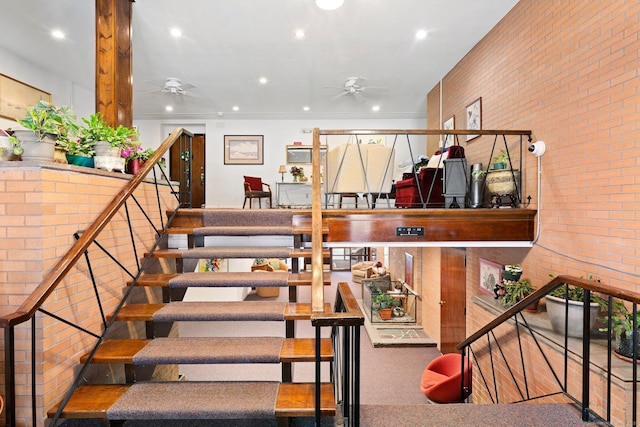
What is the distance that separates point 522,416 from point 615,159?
6.34ft

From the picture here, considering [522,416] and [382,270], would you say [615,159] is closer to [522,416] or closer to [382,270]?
[522,416]

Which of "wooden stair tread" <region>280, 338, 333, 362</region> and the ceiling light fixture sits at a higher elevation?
the ceiling light fixture

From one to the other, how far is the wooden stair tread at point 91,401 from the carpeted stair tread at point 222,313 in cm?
49

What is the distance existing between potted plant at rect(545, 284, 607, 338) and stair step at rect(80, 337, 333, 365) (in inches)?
68.1

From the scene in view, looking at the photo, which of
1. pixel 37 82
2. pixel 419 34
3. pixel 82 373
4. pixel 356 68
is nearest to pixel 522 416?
pixel 82 373

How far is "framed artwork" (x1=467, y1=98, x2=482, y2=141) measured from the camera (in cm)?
484

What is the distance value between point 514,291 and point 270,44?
422 cm

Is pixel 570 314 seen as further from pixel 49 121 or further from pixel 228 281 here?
pixel 49 121

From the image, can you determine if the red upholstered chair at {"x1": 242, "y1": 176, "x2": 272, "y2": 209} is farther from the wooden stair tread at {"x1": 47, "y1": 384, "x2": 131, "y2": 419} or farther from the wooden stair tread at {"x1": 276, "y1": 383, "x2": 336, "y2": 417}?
the wooden stair tread at {"x1": 276, "y1": 383, "x2": 336, "y2": 417}

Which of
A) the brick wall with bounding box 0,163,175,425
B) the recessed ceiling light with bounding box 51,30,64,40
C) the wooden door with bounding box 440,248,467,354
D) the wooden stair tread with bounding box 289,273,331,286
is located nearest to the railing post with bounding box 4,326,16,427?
the brick wall with bounding box 0,163,175,425

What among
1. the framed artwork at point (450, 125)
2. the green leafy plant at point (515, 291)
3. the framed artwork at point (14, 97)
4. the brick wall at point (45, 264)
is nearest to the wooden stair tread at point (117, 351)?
the brick wall at point (45, 264)

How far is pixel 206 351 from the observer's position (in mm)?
2213

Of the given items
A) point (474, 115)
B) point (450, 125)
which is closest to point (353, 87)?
point (450, 125)

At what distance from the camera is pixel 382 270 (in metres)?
9.76
